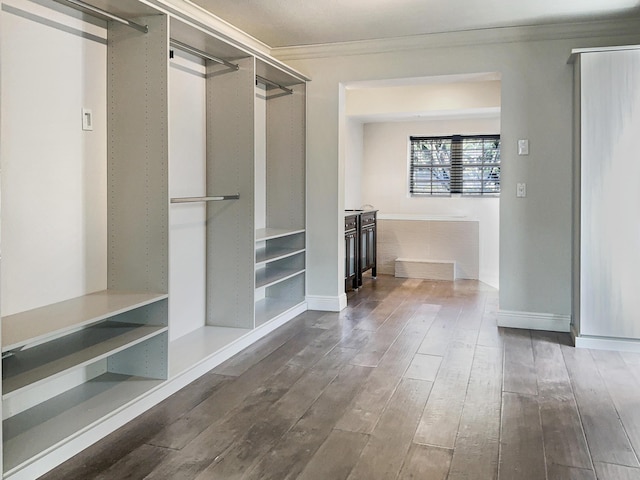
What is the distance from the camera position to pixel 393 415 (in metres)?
2.77

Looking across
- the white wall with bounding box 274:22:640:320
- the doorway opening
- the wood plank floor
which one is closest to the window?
the doorway opening

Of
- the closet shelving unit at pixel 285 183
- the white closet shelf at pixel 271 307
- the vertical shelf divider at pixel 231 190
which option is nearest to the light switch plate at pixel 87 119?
the vertical shelf divider at pixel 231 190

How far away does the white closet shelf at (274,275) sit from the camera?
174 inches

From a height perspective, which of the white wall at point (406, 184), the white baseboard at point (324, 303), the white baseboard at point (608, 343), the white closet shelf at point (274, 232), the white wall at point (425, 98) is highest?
the white wall at point (425, 98)

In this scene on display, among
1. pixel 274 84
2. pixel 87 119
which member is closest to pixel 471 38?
pixel 274 84

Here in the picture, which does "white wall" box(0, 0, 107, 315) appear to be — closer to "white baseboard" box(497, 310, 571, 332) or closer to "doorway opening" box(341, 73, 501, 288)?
"white baseboard" box(497, 310, 571, 332)

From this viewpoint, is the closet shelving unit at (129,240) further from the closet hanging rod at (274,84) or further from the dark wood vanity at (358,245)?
the dark wood vanity at (358,245)

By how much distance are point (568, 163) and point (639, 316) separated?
1.26 metres

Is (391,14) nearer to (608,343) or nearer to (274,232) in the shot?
(274,232)

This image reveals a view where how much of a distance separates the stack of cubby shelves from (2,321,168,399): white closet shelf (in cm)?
1

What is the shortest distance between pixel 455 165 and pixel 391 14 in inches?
161

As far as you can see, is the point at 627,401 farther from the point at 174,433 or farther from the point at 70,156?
the point at 70,156

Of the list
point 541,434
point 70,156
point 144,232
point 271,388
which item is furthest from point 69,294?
point 541,434

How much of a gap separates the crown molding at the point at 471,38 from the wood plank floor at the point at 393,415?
2.32 metres
